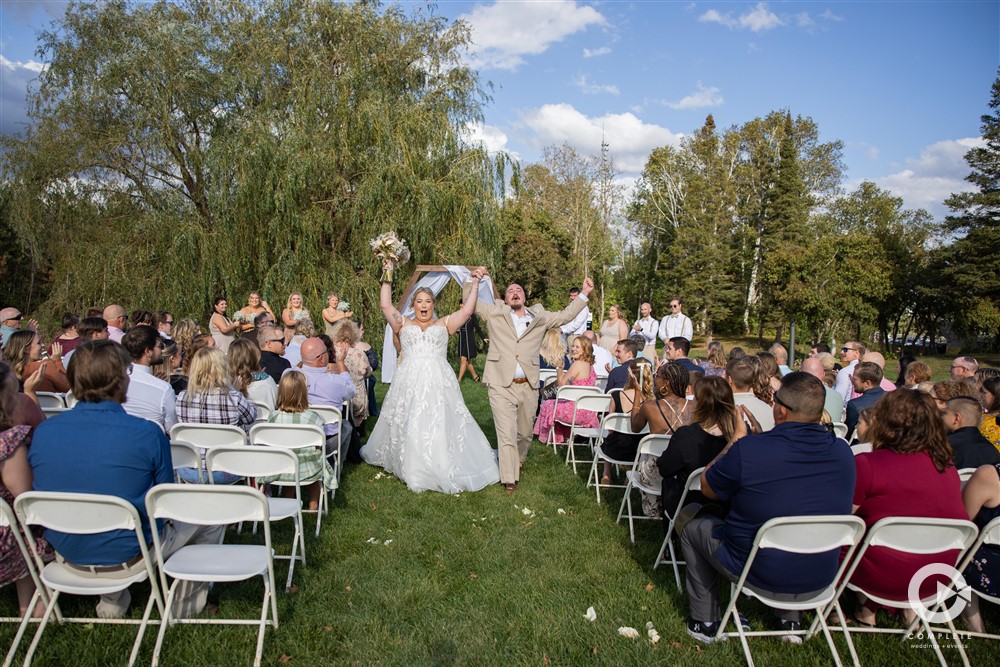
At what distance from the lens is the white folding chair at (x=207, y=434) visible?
4.19 metres

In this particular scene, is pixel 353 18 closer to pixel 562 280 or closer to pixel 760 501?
pixel 760 501

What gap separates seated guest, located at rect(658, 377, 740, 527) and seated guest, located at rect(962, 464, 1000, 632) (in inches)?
48.7

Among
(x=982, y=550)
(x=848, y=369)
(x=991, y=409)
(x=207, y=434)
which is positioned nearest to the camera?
(x=982, y=550)

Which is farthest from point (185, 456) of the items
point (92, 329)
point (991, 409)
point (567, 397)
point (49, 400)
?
point (991, 409)

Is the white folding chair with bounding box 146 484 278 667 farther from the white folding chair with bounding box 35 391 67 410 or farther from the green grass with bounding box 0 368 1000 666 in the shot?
the white folding chair with bounding box 35 391 67 410

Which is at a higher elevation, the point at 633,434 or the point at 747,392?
the point at 747,392

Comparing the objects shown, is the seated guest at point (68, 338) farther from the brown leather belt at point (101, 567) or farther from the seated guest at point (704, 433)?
the seated guest at point (704, 433)

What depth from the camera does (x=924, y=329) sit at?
32906mm

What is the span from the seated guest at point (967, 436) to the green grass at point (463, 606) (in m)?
0.95

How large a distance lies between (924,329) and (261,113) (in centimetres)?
3467

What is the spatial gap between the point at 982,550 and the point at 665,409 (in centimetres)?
203

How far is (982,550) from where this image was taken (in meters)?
3.31

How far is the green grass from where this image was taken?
313 centimetres

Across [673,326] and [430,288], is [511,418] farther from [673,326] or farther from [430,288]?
[430,288]
